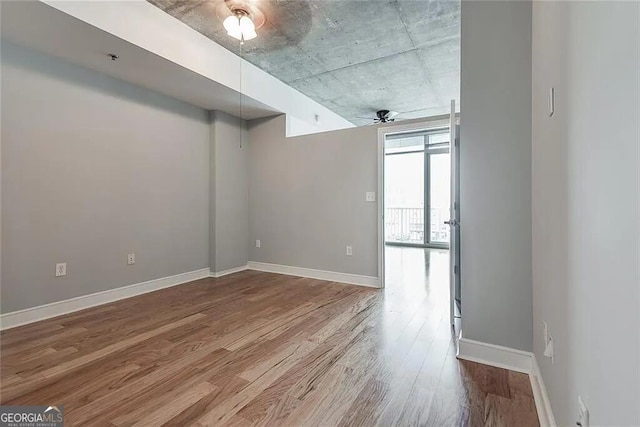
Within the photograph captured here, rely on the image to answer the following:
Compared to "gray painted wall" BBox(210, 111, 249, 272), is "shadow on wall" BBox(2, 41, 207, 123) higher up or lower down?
higher up

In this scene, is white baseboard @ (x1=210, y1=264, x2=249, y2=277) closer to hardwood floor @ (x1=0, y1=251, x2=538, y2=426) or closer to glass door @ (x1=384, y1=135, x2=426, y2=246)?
hardwood floor @ (x1=0, y1=251, x2=538, y2=426)

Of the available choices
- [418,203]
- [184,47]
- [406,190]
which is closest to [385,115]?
[406,190]

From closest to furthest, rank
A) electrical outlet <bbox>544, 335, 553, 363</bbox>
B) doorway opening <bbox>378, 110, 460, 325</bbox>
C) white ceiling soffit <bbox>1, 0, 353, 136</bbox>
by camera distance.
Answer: electrical outlet <bbox>544, 335, 553, 363</bbox> < white ceiling soffit <bbox>1, 0, 353, 136</bbox> < doorway opening <bbox>378, 110, 460, 325</bbox>

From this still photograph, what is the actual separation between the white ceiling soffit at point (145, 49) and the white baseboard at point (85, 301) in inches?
90.4

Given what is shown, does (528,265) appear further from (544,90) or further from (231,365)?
(231,365)

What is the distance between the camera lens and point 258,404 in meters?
1.56

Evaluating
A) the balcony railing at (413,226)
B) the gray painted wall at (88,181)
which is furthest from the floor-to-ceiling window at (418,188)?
the gray painted wall at (88,181)

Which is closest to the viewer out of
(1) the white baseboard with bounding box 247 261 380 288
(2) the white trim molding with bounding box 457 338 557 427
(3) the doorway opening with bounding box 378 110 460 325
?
(2) the white trim molding with bounding box 457 338 557 427

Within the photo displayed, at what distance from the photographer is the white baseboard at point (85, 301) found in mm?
2574

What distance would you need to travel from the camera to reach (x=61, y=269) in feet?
9.38

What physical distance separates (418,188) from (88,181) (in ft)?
21.5

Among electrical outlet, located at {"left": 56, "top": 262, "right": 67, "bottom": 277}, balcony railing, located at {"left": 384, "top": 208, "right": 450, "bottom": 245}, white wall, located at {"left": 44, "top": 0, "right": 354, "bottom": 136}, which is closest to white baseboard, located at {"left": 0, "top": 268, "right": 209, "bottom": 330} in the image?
electrical outlet, located at {"left": 56, "top": 262, "right": 67, "bottom": 277}

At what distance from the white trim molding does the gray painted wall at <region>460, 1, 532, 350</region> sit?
4 cm

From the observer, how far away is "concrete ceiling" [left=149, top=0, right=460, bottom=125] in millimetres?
2670
